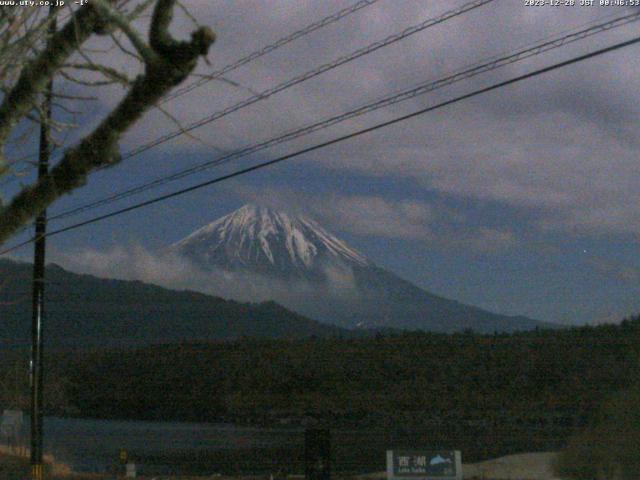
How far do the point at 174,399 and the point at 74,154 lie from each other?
121 feet

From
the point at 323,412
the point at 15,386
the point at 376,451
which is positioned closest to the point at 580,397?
the point at 376,451

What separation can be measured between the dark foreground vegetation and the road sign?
1077 cm

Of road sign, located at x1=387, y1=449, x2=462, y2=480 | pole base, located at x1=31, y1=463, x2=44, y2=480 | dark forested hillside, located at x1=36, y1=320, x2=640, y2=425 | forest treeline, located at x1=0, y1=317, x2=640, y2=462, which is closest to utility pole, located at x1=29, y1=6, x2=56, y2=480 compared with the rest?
pole base, located at x1=31, y1=463, x2=44, y2=480

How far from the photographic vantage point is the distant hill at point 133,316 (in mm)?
48731

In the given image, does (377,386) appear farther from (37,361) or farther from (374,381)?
(37,361)

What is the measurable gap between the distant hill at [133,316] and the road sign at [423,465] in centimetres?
2860

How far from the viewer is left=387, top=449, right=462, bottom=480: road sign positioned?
18281mm

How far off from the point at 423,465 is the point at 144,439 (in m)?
18.9

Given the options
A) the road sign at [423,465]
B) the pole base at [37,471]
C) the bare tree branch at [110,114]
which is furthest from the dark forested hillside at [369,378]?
the bare tree branch at [110,114]

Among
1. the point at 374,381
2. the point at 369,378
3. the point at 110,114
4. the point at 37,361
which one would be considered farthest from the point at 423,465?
the point at 369,378

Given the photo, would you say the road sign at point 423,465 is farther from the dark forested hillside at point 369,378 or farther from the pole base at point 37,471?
the dark forested hillside at point 369,378

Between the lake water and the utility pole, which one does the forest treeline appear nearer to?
the lake water

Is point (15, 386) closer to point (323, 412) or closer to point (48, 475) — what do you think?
point (48, 475)

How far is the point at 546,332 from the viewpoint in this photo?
125 feet
